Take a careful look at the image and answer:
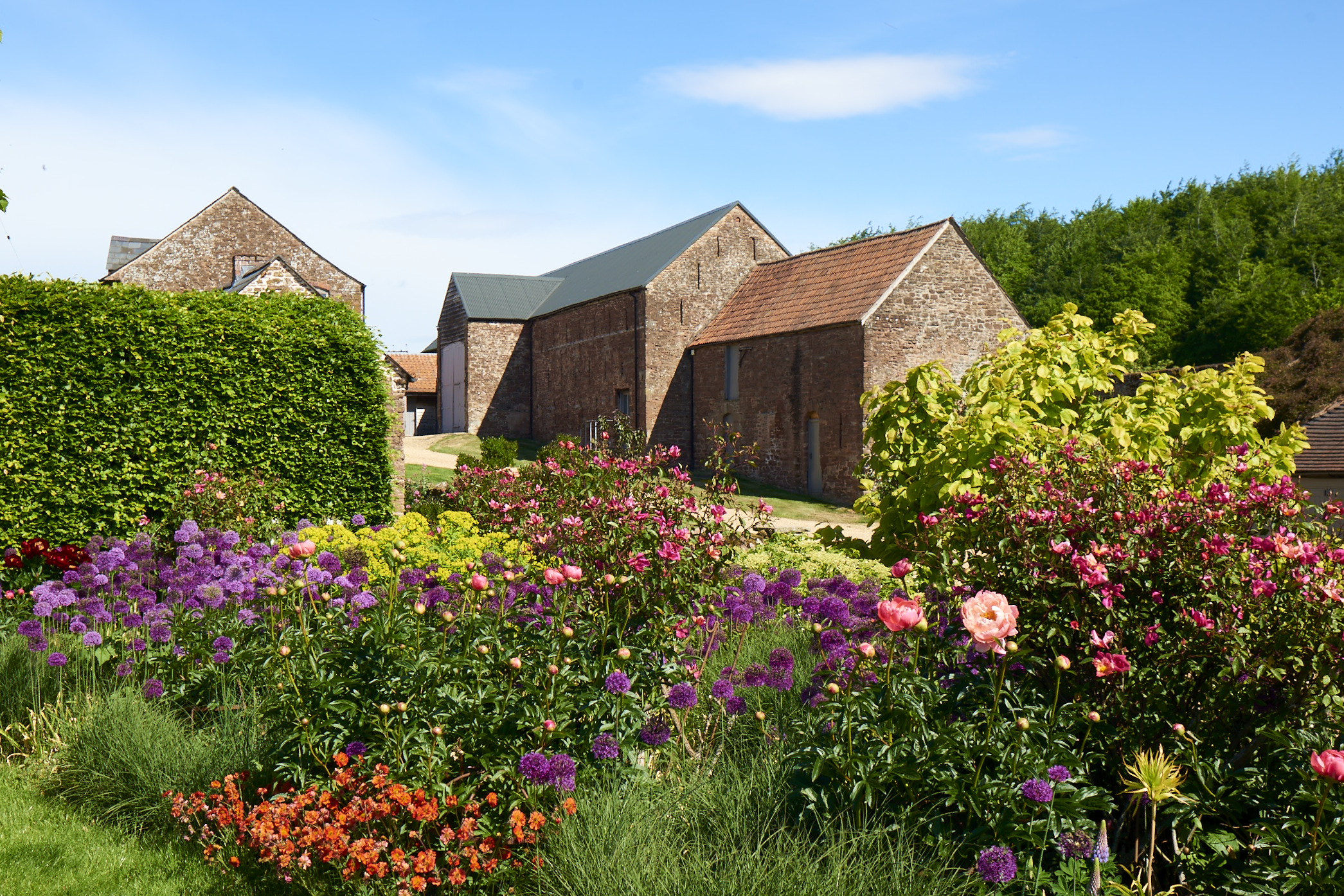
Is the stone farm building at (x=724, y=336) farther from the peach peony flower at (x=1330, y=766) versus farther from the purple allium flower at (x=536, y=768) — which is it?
the peach peony flower at (x=1330, y=766)

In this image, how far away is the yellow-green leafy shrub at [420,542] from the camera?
7766mm

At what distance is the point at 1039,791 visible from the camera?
3064 millimetres

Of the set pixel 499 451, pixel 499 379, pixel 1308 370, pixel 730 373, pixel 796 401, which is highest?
pixel 499 379

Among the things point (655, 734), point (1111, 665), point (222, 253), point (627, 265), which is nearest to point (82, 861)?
point (655, 734)

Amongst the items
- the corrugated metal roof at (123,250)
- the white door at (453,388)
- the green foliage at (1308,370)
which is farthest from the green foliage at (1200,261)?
the corrugated metal roof at (123,250)

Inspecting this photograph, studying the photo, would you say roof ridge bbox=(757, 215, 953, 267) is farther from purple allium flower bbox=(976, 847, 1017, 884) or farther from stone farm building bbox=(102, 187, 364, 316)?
purple allium flower bbox=(976, 847, 1017, 884)

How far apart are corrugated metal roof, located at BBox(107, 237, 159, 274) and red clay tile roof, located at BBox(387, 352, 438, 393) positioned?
12.1 meters

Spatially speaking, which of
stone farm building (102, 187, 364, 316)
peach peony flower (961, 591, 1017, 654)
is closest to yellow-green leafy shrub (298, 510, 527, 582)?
peach peony flower (961, 591, 1017, 654)

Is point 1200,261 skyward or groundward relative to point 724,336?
skyward

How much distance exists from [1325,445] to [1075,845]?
2117cm

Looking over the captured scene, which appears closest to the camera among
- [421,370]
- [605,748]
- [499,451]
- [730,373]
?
[605,748]

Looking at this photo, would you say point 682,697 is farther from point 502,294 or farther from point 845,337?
point 502,294

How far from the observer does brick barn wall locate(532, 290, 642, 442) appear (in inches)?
1355

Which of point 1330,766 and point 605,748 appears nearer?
point 1330,766
